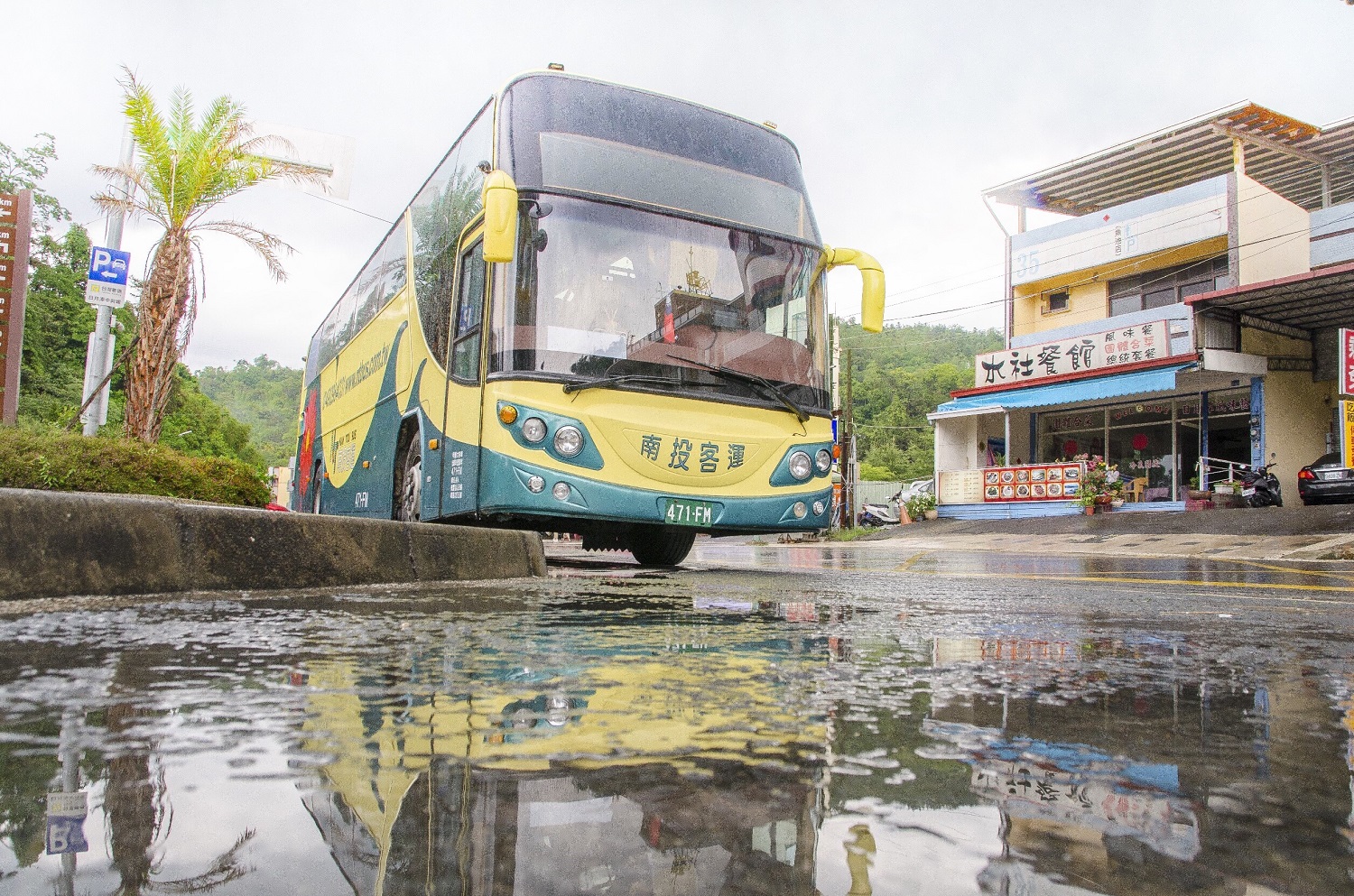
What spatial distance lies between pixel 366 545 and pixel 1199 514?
16851 millimetres

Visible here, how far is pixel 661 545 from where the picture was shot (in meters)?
8.23

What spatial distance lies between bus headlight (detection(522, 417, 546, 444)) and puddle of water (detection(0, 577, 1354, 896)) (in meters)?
3.64

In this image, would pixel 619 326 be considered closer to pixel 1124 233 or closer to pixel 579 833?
pixel 579 833

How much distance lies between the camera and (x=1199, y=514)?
1694cm

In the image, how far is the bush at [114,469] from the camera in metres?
7.75

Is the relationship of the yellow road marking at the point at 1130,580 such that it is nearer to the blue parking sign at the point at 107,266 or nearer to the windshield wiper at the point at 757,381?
the windshield wiper at the point at 757,381

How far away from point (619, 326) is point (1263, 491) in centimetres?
1620

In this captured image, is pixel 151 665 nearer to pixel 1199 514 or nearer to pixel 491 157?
pixel 491 157

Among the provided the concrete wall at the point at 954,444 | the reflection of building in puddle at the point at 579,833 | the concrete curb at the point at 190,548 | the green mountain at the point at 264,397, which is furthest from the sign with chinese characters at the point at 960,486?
the green mountain at the point at 264,397

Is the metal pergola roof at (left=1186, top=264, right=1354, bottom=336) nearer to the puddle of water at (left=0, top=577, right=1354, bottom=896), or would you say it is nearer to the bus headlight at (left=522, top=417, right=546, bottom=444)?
the bus headlight at (left=522, top=417, right=546, bottom=444)

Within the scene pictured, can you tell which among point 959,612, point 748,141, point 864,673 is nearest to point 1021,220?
point 748,141

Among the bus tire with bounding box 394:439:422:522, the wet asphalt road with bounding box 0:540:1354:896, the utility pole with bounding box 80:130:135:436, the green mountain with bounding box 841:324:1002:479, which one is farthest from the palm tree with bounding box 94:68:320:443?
the green mountain with bounding box 841:324:1002:479

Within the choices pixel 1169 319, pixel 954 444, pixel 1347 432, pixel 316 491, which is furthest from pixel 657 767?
pixel 954 444

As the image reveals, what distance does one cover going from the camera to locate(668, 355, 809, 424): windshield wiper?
6.46m
